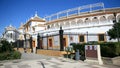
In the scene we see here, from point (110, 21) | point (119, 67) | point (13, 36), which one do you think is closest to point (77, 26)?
point (110, 21)

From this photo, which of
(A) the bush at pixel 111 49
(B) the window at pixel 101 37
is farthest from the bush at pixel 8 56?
(B) the window at pixel 101 37

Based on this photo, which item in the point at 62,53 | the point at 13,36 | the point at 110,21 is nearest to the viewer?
the point at 62,53

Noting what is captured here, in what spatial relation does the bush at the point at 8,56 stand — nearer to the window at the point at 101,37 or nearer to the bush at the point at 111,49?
the bush at the point at 111,49

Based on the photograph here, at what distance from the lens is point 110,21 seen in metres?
28.4

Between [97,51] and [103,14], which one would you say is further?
[103,14]

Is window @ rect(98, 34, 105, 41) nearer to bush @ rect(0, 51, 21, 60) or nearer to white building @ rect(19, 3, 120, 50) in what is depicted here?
white building @ rect(19, 3, 120, 50)

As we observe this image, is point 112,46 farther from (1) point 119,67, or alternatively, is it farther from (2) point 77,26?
(2) point 77,26

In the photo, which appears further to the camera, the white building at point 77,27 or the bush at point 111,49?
the white building at point 77,27

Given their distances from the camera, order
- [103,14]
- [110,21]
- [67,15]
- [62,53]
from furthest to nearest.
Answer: [67,15]
[103,14]
[110,21]
[62,53]

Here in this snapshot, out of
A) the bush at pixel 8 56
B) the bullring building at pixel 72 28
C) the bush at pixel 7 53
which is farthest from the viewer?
the bullring building at pixel 72 28

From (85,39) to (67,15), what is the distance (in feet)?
55.1

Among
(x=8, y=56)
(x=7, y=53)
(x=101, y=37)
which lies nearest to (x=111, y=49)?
(x=8, y=56)

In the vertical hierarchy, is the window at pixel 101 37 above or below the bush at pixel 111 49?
above

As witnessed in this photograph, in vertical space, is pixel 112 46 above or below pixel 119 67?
above
